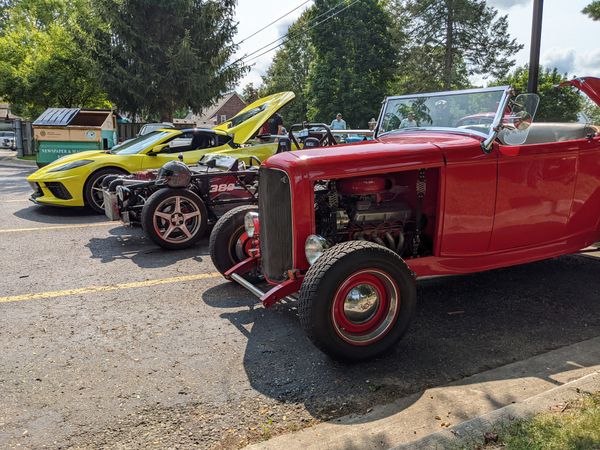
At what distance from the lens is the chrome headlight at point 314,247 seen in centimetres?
358

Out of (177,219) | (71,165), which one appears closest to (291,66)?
(71,165)

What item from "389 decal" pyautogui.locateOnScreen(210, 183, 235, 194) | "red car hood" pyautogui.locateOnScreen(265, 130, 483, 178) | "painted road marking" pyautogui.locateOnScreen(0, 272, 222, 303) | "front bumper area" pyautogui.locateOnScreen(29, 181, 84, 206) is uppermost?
"red car hood" pyautogui.locateOnScreen(265, 130, 483, 178)

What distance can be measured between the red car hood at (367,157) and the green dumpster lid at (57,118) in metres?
10.9

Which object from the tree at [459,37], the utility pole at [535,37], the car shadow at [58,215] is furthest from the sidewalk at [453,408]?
the tree at [459,37]

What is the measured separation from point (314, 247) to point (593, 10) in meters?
8.60

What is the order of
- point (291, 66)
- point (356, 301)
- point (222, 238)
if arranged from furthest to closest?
point (291, 66) < point (222, 238) < point (356, 301)

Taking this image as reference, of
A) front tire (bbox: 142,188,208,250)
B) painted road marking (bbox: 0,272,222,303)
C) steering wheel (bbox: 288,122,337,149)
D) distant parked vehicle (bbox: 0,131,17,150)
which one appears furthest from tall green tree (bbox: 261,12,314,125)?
painted road marking (bbox: 0,272,222,303)

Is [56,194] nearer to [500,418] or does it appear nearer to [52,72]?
[500,418]

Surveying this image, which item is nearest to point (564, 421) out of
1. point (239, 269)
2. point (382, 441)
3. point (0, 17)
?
point (382, 441)

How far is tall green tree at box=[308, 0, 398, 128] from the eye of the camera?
1481 inches

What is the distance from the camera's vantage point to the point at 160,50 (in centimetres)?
2153

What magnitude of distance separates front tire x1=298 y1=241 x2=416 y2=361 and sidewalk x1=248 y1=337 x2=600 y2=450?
492 mm

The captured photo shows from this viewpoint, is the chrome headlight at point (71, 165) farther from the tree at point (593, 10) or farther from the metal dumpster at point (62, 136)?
the tree at point (593, 10)

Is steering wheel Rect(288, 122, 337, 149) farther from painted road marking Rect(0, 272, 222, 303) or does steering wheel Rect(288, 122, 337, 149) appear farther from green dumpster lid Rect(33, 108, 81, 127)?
green dumpster lid Rect(33, 108, 81, 127)
